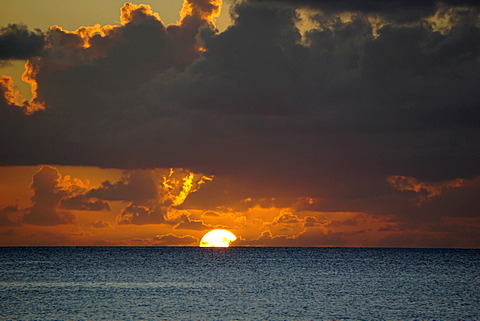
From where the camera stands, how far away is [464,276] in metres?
150

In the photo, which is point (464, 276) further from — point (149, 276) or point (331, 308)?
point (331, 308)

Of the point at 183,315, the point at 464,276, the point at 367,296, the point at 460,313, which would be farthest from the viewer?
the point at 464,276

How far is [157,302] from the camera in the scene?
8312cm

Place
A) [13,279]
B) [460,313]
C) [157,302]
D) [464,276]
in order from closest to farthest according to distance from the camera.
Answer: [460,313], [157,302], [13,279], [464,276]

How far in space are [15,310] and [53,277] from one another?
54704 mm

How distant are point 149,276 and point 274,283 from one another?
2707cm

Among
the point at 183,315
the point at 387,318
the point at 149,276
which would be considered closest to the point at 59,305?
the point at 183,315

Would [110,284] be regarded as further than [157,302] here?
Yes

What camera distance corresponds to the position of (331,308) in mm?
80625

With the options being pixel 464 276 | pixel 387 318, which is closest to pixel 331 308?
pixel 387 318

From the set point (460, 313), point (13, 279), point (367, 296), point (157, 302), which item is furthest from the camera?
point (13, 279)

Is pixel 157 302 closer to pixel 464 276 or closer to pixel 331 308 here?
pixel 331 308

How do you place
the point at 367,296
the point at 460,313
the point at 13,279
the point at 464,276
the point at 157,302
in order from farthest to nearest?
the point at 464,276 → the point at 13,279 → the point at 367,296 → the point at 157,302 → the point at 460,313

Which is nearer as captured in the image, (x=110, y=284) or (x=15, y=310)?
(x=15, y=310)
